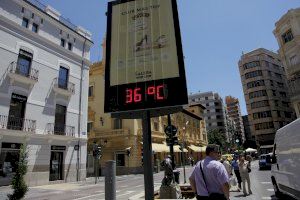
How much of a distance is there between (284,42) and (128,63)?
36.5 metres

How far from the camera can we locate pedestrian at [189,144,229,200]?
433 cm

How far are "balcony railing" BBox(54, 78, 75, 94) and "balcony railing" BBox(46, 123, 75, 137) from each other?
329 cm

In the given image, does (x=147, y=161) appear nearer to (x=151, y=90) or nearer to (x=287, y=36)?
(x=151, y=90)

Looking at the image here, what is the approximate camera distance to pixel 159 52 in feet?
21.4

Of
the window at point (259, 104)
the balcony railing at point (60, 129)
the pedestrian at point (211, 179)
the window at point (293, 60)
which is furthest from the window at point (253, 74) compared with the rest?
the pedestrian at point (211, 179)

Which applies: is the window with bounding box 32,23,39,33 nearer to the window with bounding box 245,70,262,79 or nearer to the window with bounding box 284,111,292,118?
the window with bounding box 245,70,262,79

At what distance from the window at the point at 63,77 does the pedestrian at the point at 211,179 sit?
69.2 feet

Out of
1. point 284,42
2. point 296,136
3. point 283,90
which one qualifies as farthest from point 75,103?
point 283,90

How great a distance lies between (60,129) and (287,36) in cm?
3187

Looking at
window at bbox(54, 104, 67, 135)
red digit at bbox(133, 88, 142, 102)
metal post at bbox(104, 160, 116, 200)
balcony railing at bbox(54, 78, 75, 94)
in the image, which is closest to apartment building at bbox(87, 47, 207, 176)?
balcony railing at bbox(54, 78, 75, 94)

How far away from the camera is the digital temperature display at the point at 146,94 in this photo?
6125 millimetres

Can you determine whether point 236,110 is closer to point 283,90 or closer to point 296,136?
point 283,90

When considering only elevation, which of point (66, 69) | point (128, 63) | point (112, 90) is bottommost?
point (112, 90)

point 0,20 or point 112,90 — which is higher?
point 0,20
